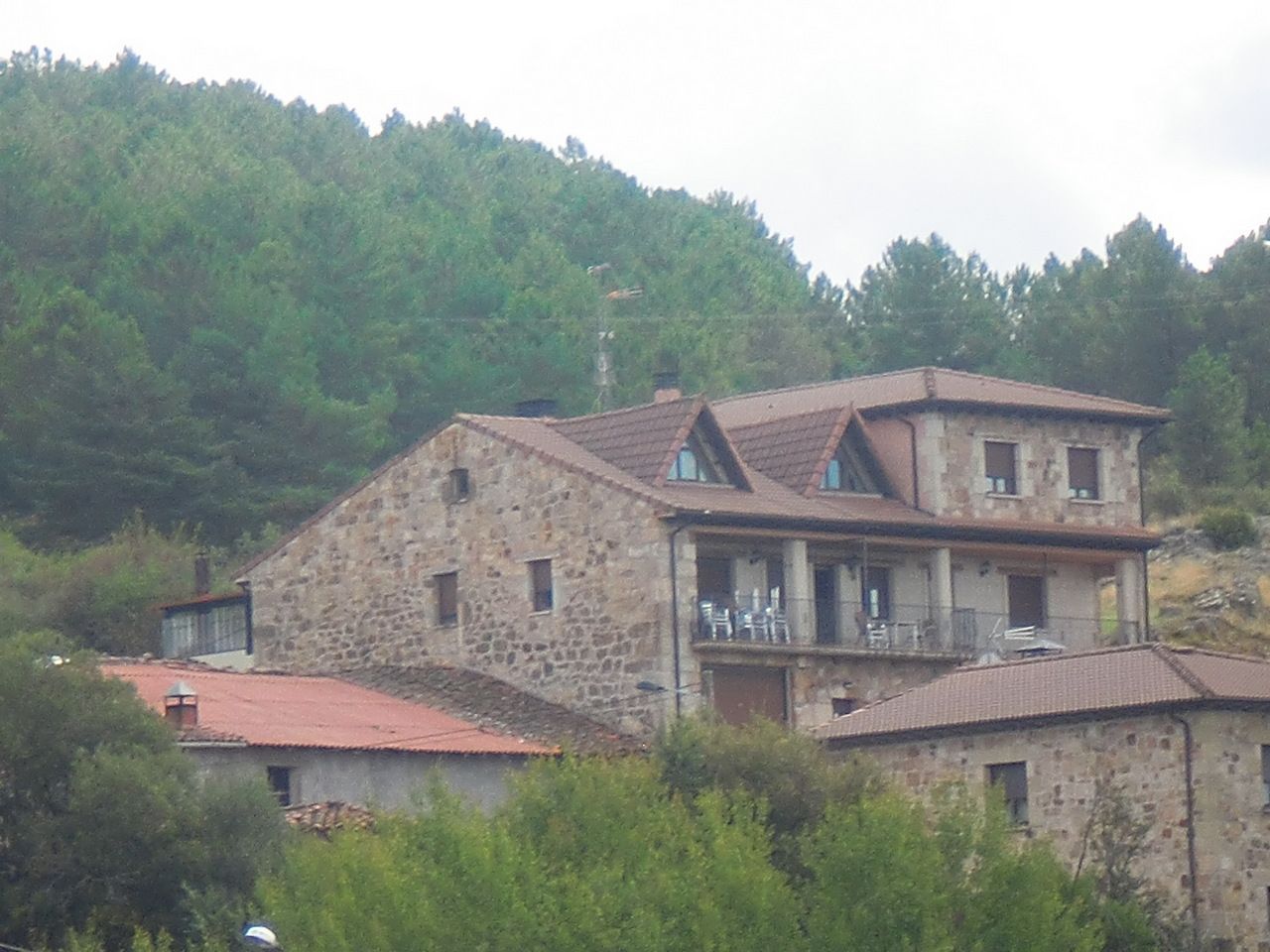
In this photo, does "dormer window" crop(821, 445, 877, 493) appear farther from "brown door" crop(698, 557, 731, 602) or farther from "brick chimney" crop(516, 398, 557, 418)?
"brick chimney" crop(516, 398, 557, 418)

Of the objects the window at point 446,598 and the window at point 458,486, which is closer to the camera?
the window at point 458,486

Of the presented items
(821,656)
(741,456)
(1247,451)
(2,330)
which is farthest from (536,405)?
(1247,451)

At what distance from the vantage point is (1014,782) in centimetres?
4453

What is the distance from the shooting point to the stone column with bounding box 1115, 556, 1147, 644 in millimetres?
57250

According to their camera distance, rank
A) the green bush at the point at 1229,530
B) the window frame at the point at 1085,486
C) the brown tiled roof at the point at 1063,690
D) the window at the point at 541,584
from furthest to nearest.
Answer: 1. the green bush at the point at 1229,530
2. the window frame at the point at 1085,486
3. the window at the point at 541,584
4. the brown tiled roof at the point at 1063,690

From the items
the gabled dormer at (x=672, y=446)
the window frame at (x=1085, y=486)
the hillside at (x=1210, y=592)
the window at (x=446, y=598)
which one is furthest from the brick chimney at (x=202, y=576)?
the hillside at (x=1210, y=592)

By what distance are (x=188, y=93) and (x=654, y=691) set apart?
7352 centimetres

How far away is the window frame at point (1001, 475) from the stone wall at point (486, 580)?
8.55 m

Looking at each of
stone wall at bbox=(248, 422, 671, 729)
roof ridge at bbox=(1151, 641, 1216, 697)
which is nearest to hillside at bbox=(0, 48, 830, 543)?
stone wall at bbox=(248, 422, 671, 729)

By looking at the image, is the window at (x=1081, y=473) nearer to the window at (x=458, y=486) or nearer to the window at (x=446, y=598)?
the window at (x=458, y=486)

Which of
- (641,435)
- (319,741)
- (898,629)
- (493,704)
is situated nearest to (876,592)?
(898,629)

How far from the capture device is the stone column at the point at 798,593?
52719mm

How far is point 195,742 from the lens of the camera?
144 ft

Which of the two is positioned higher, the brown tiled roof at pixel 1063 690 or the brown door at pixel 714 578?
the brown door at pixel 714 578
